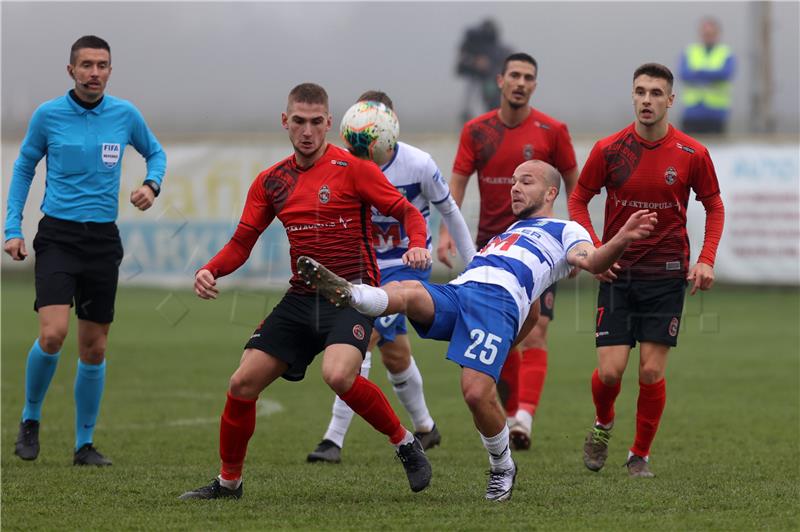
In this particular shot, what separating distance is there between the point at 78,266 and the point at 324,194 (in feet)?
6.89

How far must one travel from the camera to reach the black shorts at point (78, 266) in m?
7.79

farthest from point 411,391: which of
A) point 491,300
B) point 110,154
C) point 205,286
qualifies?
point 205,286

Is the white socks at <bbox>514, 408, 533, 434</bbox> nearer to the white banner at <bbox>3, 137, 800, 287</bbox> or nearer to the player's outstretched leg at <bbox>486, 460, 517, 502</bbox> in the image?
the player's outstretched leg at <bbox>486, 460, 517, 502</bbox>

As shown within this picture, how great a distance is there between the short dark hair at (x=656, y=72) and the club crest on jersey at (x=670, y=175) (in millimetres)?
502

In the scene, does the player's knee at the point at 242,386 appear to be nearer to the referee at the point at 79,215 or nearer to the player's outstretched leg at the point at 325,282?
the player's outstretched leg at the point at 325,282

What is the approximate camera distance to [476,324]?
6.47 meters

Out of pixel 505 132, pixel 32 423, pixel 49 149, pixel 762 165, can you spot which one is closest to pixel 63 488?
pixel 32 423

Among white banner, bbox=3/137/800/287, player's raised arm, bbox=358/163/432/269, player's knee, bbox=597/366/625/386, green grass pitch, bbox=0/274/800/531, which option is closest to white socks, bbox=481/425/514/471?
green grass pitch, bbox=0/274/800/531

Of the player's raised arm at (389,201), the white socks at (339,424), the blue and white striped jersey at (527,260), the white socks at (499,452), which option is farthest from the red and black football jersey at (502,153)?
the white socks at (499,452)

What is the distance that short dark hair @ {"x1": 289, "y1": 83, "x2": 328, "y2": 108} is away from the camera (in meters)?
6.53

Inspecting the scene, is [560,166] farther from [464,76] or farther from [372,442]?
[464,76]

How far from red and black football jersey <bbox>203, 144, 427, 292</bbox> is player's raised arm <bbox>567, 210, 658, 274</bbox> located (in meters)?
0.85

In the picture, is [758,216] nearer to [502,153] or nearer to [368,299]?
[502,153]

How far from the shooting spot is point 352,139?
298 inches
